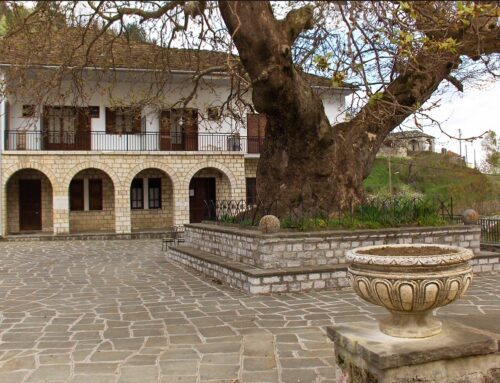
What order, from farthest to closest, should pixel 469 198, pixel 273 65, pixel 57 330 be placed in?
pixel 469 198 → pixel 273 65 → pixel 57 330

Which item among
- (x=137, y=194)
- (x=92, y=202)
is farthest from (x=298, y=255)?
(x=92, y=202)

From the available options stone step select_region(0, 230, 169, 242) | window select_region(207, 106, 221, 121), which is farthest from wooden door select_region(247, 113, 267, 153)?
window select_region(207, 106, 221, 121)

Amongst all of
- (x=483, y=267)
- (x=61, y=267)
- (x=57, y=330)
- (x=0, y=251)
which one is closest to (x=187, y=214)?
(x=0, y=251)

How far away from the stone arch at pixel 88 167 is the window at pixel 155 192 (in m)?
2.45

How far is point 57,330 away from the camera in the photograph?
580 cm

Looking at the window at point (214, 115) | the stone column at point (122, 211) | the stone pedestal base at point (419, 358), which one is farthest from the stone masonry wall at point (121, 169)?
the stone pedestal base at point (419, 358)

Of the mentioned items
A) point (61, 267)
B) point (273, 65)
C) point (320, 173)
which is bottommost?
point (61, 267)

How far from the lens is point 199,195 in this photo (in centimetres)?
2422

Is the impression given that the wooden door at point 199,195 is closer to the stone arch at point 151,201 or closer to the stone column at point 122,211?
the stone arch at point 151,201

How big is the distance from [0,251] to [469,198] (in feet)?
77.0

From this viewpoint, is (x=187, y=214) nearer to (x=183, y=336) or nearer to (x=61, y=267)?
(x=61, y=267)

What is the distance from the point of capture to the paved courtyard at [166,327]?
4.34m

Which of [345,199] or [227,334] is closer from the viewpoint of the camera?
[227,334]

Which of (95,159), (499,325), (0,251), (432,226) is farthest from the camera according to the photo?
(95,159)
